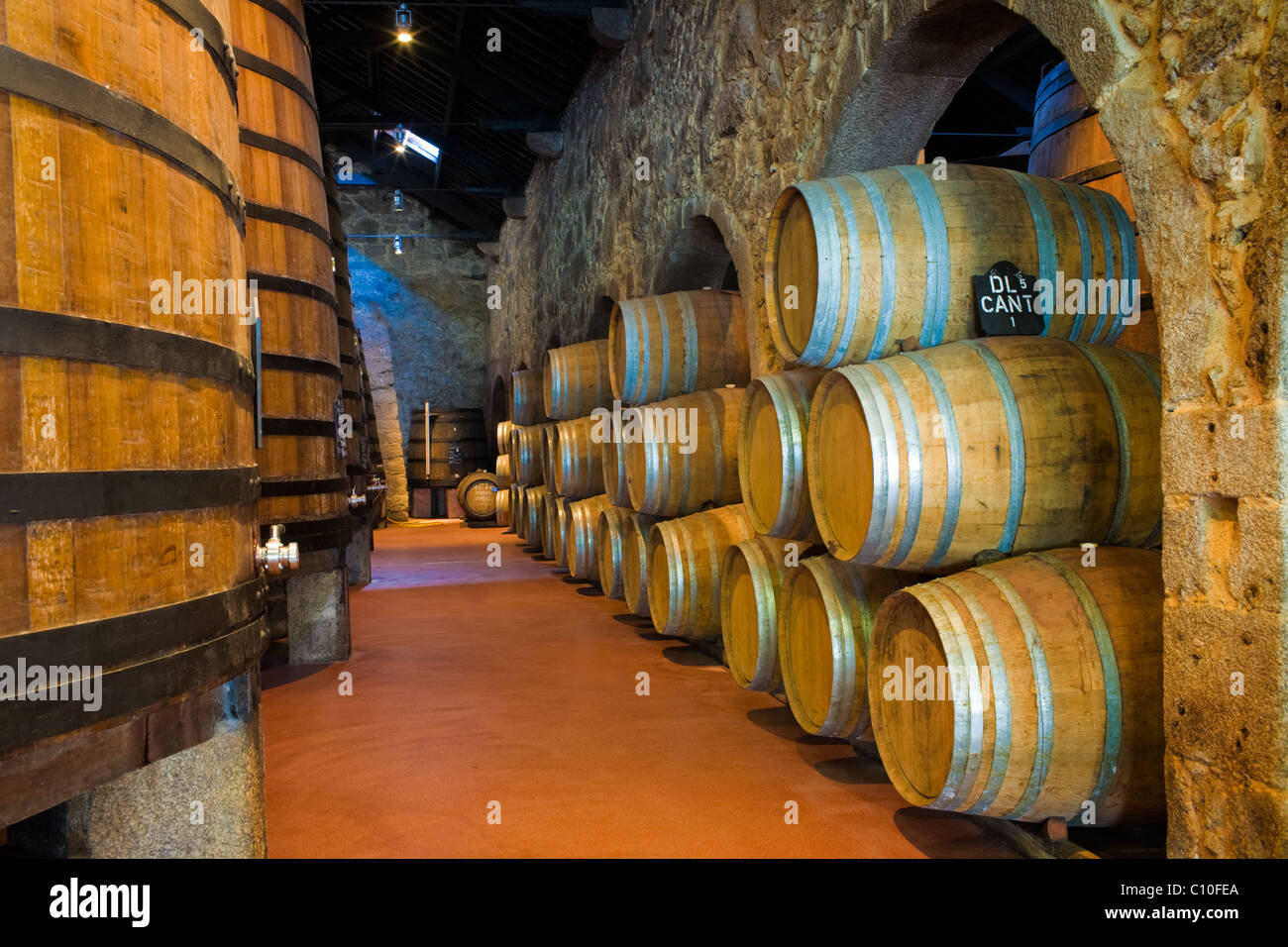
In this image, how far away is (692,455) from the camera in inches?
182

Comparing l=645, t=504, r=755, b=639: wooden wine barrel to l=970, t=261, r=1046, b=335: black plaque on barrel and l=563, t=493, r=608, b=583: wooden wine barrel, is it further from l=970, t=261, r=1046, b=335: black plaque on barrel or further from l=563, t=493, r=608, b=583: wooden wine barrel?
l=563, t=493, r=608, b=583: wooden wine barrel

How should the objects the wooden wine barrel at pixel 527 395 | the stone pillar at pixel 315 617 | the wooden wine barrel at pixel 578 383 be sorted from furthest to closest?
the wooden wine barrel at pixel 527 395 → the wooden wine barrel at pixel 578 383 → the stone pillar at pixel 315 617

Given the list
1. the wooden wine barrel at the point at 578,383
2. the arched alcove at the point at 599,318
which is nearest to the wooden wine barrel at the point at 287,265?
the wooden wine barrel at the point at 578,383

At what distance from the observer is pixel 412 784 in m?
3.10

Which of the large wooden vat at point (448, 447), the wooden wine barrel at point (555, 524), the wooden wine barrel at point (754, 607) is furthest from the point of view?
the large wooden vat at point (448, 447)

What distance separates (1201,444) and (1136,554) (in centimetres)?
55

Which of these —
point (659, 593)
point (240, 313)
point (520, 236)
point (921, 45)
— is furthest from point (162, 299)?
point (520, 236)

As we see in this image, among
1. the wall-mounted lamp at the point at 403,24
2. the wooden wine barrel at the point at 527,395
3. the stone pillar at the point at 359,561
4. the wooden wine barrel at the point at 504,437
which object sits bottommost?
the stone pillar at the point at 359,561

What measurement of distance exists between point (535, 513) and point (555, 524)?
1515 mm

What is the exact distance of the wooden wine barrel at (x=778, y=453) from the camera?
10.3ft

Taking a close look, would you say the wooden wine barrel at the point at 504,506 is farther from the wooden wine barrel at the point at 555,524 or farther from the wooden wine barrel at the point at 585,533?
the wooden wine barrel at the point at 585,533

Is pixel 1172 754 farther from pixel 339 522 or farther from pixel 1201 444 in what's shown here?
pixel 339 522

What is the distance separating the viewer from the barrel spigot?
2.08 metres

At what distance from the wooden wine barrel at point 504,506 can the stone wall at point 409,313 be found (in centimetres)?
414
